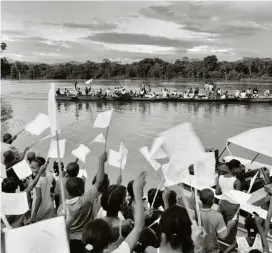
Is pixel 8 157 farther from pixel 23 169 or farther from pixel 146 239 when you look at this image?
pixel 146 239

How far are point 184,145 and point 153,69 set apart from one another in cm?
6409

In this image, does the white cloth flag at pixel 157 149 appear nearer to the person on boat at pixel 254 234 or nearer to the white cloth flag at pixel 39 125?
the person on boat at pixel 254 234

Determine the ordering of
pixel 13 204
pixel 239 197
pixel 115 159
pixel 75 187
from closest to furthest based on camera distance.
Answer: pixel 13 204, pixel 75 187, pixel 239 197, pixel 115 159

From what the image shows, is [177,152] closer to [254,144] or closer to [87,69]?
[254,144]

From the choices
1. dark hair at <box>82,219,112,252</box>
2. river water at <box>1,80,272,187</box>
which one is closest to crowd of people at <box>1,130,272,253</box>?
dark hair at <box>82,219,112,252</box>

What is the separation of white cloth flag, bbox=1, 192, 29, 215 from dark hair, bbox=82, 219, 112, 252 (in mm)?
569

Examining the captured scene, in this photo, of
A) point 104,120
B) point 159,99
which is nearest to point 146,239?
point 104,120

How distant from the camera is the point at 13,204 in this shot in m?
2.40

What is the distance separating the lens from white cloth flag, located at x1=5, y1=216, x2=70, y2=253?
1755mm

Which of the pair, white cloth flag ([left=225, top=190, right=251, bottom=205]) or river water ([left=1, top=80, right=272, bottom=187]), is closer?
white cloth flag ([left=225, top=190, right=251, bottom=205])

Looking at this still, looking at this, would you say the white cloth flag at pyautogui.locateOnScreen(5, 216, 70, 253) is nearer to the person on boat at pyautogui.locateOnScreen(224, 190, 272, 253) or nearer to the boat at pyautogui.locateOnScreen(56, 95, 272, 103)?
the person on boat at pyautogui.locateOnScreen(224, 190, 272, 253)

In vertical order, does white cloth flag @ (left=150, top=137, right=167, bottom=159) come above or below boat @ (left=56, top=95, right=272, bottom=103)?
above

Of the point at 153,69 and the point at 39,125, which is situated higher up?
the point at 153,69

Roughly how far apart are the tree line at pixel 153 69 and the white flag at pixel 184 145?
55604 mm
